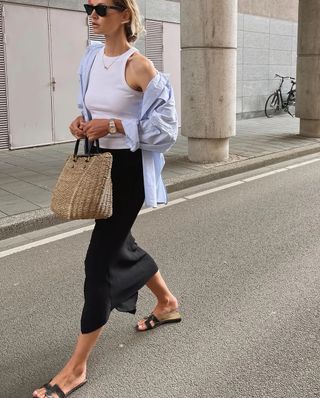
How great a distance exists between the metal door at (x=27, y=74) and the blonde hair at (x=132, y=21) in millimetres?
7637

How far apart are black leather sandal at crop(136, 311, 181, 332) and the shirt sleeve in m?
1.30

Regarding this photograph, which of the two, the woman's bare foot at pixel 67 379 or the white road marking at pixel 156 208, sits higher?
the white road marking at pixel 156 208

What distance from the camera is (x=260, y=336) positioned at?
11.4ft

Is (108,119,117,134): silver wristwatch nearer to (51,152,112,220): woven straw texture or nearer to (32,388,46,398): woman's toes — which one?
(51,152,112,220): woven straw texture

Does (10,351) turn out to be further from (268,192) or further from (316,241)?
(268,192)

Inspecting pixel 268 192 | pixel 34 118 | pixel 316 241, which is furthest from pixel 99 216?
pixel 34 118

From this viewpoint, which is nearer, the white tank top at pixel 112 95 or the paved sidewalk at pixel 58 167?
the white tank top at pixel 112 95

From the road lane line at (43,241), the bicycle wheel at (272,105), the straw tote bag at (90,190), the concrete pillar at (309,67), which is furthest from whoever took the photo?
the bicycle wheel at (272,105)

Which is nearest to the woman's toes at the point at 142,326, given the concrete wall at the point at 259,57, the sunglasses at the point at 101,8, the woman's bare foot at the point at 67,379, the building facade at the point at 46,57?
the woman's bare foot at the point at 67,379

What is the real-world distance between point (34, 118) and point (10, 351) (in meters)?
7.70

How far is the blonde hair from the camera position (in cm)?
271

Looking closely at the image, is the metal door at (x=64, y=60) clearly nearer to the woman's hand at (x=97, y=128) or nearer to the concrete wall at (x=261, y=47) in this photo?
the concrete wall at (x=261, y=47)

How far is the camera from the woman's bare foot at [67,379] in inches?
110

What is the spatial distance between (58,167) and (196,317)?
5.33m
